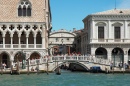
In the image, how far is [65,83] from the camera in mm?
29953

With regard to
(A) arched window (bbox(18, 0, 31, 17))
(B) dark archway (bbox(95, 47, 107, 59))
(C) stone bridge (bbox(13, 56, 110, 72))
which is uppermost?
(A) arched window (bbox(18, 0, 31, 17))

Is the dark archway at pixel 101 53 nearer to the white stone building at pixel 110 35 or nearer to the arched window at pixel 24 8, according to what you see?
the white stone building at pixel 110 35

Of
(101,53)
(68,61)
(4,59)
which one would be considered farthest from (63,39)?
(68,61)

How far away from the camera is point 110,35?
43.4 metres

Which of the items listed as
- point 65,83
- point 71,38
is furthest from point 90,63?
point 71,38

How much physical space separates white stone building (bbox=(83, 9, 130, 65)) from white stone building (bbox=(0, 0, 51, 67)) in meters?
5.00

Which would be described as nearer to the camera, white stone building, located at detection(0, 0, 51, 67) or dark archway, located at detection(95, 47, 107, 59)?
white stone building, located at detection(0, 0, 51, 67)

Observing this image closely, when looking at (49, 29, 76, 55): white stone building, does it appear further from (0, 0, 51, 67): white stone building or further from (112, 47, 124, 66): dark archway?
(0, 0, 51, 67): white stone building

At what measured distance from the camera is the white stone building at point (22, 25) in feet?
136

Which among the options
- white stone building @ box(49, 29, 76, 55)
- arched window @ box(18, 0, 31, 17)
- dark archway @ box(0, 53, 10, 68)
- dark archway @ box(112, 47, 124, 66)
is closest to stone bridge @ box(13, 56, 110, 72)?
dark archway @ box(112, 47, 124, 66)

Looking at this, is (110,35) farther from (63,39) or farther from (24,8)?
(63,39)

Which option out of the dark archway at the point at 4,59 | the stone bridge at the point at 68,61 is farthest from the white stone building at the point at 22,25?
the stone bridge at the point at 68,61

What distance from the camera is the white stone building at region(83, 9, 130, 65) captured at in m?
43.3

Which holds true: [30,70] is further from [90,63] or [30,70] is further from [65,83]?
[65,83]
